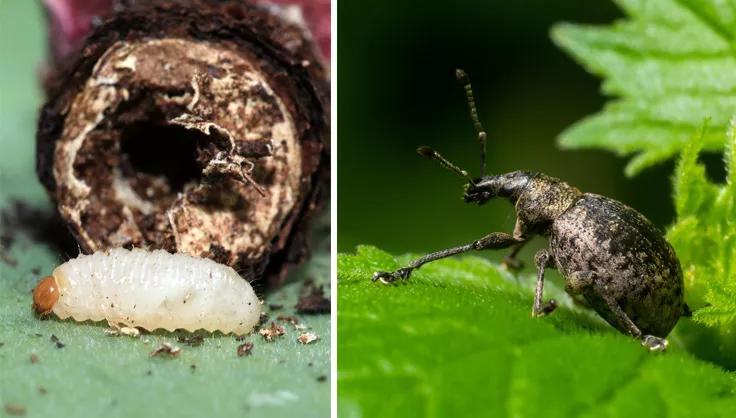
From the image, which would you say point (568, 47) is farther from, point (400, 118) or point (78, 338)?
point (78, 338)

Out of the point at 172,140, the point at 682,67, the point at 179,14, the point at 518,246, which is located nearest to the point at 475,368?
the point at 518,246

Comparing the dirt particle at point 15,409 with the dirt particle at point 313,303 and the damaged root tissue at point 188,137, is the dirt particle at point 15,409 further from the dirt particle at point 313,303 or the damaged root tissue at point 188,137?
the dirt particle at point 313,303

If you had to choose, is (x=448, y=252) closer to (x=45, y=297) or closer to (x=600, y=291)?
(x=600, y=291)

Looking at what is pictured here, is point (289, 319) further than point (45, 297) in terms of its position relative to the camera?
Yes

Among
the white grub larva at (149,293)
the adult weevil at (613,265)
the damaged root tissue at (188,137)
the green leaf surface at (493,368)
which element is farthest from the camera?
the damaged root tissue at (188,137)

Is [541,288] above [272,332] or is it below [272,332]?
above

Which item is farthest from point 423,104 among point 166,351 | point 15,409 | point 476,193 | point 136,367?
point 15,409

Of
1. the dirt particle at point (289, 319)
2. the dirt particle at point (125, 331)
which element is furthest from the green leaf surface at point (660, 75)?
the dirt particle at point (125, 331)
